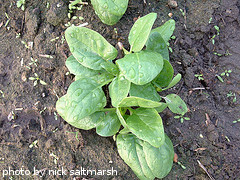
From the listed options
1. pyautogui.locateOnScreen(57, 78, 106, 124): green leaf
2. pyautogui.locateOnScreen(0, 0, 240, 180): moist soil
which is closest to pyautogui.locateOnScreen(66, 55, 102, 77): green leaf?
pyautogui.locateOnScreen(57, 78, 106, 124): green leaf

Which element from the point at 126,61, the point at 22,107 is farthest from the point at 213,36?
the point at 22,107

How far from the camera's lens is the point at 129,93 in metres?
1.95

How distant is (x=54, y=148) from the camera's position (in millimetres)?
2252

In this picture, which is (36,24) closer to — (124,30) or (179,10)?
(124,30)

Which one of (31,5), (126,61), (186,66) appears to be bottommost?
(186,66)

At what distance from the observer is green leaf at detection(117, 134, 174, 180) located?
75.6 inches

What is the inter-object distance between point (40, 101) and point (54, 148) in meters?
0.50

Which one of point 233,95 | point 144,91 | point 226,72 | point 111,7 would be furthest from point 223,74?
point 111,7

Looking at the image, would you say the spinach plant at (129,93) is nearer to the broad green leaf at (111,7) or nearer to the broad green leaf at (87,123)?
the broad green leaf at (87,123)

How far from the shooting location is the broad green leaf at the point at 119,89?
1.87 meters

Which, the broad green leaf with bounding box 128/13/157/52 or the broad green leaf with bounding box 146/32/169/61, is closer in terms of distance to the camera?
the broad green leaf with bounding box 128/13/157/52

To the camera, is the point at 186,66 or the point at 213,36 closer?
the point at 186,66

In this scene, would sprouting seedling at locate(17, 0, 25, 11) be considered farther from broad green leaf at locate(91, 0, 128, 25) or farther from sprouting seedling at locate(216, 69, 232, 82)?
sprouting seedling at locate(216, 69, 232, 82)

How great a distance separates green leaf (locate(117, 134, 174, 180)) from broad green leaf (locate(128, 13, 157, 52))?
31.7 inches
